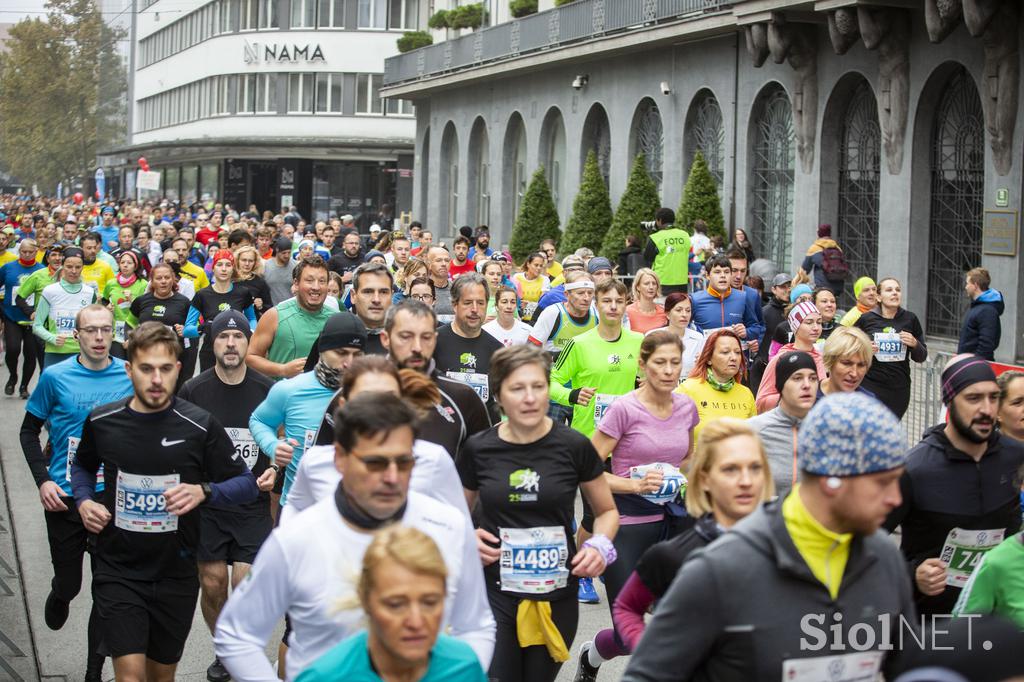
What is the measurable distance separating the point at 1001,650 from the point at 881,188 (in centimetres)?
2153

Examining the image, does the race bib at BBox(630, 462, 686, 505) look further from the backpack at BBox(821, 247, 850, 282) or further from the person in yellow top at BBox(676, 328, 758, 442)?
the backpack at BBox(821, 247, 850, 282)

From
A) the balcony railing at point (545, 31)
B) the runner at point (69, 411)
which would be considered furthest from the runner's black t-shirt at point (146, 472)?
the balcony railing at point (545, 31)

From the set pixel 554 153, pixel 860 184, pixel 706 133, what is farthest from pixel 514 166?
pixel 860 184

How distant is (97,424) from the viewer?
22.2 feet

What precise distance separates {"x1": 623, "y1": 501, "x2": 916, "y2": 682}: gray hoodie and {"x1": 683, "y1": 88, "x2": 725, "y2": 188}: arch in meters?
26.6

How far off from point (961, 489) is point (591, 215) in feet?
92.3

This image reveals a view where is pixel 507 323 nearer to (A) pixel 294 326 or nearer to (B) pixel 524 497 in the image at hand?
(A) pixel 294 326

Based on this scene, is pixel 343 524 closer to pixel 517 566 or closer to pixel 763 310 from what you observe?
pixel 517 566

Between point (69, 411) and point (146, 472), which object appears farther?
point (69, 411)

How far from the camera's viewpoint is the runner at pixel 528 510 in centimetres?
618

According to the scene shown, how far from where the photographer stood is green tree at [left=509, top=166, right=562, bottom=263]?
37531 mm

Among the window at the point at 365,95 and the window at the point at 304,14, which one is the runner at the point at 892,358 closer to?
the window at the point at 365,95

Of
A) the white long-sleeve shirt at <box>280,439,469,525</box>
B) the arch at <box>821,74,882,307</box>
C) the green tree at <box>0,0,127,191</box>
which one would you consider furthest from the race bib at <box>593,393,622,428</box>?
the green tree at <box>0,0,127,191</box>

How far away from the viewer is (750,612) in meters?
3.63
